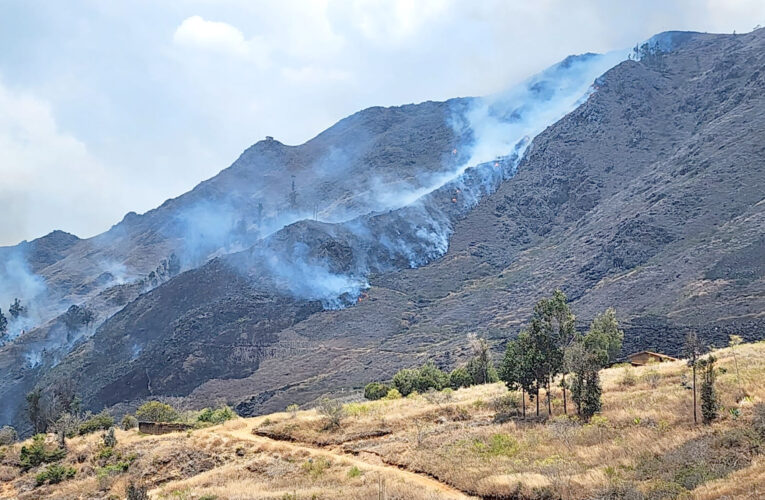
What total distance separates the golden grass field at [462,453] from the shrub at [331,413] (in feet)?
1.93

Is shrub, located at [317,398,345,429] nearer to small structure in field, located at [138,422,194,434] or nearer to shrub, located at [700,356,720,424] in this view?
small structure in field, located at [138,422,194,434]

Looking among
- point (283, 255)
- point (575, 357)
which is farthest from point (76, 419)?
point (283, 255)

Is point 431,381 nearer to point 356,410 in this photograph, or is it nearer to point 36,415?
point 356,410

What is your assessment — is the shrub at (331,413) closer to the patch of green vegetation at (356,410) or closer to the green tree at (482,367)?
the patch of green vegetation at (356,410)

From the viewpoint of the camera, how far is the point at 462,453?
1128 inches

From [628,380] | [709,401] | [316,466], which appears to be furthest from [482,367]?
[709,401]

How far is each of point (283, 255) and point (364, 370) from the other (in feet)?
201

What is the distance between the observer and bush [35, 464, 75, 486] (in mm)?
35641

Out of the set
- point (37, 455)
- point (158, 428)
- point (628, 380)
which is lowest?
point (37, 455)

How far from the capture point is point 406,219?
619ft

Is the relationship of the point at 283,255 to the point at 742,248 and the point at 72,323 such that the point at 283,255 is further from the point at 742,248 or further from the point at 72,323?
the point at 742,248

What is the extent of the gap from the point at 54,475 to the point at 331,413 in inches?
631

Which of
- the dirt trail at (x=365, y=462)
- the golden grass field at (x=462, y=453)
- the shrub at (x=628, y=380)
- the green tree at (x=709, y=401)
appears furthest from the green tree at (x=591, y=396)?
the dirt trail at (x=365, y=462)

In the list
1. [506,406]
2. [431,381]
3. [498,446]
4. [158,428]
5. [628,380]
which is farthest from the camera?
[431,381]
